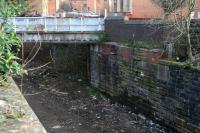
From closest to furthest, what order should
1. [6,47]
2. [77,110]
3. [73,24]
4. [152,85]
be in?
[6,47]
[152,85]
[77,110]
[73,24]

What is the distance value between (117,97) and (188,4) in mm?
7712

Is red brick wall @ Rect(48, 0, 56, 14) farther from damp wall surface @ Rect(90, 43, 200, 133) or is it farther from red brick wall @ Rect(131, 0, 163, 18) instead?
damp wall surface @ Rect(90, 43, 200, 133)

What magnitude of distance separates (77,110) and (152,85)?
4.37 m

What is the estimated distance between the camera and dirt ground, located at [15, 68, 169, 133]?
18.1 m

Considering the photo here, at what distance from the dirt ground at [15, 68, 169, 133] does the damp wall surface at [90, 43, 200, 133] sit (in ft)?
1.96

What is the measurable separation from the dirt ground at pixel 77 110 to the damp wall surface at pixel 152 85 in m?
0.60

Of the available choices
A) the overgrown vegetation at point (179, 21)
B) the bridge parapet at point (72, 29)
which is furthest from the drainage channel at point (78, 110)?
the overgrown vegetation at point (179, 21)

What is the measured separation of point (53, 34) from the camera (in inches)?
1069

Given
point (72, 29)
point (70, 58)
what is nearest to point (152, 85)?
point (72, 29)

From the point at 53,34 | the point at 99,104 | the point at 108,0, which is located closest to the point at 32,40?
the point at 53,34

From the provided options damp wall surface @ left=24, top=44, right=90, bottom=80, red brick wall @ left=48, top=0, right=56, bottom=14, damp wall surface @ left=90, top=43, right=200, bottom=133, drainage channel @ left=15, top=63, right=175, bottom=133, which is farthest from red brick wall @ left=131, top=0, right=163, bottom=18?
red brick wall @ left=48, top=0, right=56, bottom=14

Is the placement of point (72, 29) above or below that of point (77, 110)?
above

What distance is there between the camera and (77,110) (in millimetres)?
21656

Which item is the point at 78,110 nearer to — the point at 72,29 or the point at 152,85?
the point at 152,85
